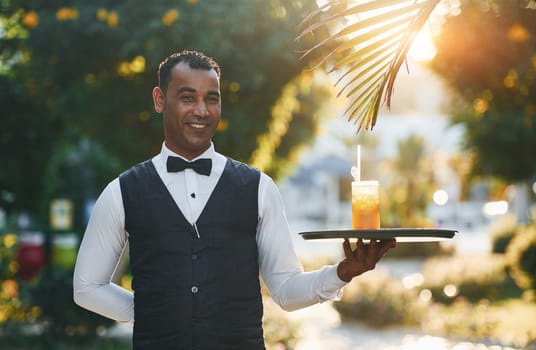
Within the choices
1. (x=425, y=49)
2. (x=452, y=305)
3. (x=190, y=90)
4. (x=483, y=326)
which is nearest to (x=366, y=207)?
(x=190, y=90)

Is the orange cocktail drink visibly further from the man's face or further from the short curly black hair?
the short curly black hair

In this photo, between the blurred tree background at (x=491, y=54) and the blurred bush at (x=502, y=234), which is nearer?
the blurred tree background at (x=491, y=54)

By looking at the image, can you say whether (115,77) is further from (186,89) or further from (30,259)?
(30,259)

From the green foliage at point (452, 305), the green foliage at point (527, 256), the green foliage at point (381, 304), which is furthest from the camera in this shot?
the green foliage at point (527, 256)

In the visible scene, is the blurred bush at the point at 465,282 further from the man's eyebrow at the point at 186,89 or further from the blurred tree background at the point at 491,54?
the man's eyebrow at the point at 186,89

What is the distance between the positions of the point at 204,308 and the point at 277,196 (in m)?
0.51

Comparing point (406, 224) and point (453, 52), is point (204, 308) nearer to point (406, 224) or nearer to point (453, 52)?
point (453, 52)

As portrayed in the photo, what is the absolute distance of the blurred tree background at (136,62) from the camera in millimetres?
7117

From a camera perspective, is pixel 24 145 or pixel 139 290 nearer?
pixel 139 290

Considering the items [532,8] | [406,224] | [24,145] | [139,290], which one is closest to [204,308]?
[139,290]

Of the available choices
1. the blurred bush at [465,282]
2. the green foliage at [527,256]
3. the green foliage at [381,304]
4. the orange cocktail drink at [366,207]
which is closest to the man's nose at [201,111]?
the orange cocktail drink at [366,207]

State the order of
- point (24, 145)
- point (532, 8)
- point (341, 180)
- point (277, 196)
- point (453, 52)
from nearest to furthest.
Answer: point (277, 196), point (532, 8), point (453, 52), point (24, 145), point (341, 180)

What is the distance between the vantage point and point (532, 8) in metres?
6.43

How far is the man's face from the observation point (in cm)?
304
